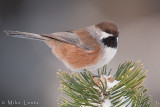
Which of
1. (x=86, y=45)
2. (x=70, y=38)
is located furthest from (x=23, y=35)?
(x=86, y=45)

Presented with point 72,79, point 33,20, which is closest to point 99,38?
point 72,79

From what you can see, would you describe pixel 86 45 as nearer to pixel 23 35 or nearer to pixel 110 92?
pixel 23 35

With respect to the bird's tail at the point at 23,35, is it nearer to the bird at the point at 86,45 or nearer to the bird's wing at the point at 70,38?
the bird at the point at 86,45

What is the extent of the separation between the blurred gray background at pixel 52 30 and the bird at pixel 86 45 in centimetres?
117

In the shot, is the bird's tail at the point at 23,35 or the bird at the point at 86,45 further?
the bird at the point at 86,45

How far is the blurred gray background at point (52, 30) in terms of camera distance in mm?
3291

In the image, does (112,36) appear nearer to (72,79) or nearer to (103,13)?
(72,79)

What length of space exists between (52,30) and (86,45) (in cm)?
167

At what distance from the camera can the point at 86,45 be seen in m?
2.24

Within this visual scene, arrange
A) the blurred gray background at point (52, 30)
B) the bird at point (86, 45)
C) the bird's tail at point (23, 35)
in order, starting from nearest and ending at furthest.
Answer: the bird's tail at point (23, 35) < the bird at point (86, 45) < the blurred gray background at point (52, 30)

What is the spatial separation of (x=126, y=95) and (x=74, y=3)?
2.95m

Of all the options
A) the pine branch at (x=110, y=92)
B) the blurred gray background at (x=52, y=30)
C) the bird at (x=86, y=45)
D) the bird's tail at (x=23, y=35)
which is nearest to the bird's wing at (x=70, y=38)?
the bird at (x=86, y=45)

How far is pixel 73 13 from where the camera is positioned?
3.97 meters

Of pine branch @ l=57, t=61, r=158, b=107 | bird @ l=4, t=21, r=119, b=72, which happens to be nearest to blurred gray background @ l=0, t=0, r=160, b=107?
bird @ l=4, t=21, r=119, b=72
